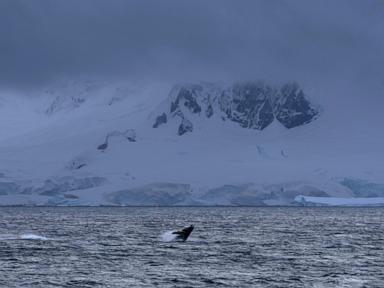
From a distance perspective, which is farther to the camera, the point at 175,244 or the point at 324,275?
the point at 175,244

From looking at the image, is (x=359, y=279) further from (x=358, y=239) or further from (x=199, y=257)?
(x=358, y=239)

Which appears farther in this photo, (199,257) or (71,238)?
(71,238)

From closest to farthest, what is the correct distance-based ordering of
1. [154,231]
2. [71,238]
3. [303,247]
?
[303,247], [71,238], [154,231]

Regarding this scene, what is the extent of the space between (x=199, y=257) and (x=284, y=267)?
452 inches

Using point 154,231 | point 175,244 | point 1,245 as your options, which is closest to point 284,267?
point 175,244

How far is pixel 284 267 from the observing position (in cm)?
7675

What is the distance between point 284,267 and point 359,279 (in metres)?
9.42

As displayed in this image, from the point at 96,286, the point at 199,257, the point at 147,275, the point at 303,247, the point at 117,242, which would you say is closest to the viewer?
the point at 96,286

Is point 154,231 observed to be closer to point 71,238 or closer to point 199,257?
point 71,238

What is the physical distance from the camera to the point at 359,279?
68.5 metres

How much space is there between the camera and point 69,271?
7362 centimetres

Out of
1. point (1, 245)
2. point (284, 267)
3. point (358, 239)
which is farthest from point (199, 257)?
point (358, 239)

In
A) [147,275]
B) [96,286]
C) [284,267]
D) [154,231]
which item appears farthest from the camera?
[154,231]

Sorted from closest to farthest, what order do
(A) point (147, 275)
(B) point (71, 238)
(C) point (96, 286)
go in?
(C) point (96, 286) → (A) point (147, 275) → (B) point (71, 238)
